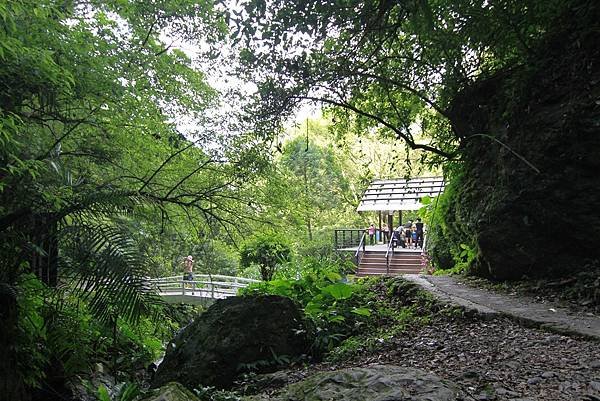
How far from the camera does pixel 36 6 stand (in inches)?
123

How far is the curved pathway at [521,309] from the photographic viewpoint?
2941 mm

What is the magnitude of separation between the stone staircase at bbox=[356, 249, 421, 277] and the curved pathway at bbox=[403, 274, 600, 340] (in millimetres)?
9461

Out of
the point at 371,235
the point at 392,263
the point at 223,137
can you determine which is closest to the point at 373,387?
the point at 223,137

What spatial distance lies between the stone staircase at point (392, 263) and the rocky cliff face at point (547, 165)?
924 cm

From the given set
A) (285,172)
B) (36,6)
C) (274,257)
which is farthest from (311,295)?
(274,257)

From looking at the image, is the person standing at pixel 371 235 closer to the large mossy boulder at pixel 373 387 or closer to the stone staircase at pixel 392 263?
the stone staircase at pixel 392 263

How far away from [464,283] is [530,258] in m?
1.05

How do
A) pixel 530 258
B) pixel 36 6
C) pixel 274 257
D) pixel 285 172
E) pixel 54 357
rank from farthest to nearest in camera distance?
pixel 274 257 < pixel 285 172 < pixel 530 258 < pixel 54 357 < pixel 36 6

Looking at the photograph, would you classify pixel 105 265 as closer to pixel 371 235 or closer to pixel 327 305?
pixel 327 305

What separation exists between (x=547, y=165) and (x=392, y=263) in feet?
36.4

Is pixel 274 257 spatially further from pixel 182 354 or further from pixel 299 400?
pixel 299 400

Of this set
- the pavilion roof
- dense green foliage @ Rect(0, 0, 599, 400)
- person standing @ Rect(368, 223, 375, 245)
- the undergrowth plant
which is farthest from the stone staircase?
the undergrowth plant

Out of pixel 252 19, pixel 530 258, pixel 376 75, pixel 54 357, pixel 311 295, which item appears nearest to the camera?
pixel 252 19

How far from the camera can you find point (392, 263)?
15.0 m
